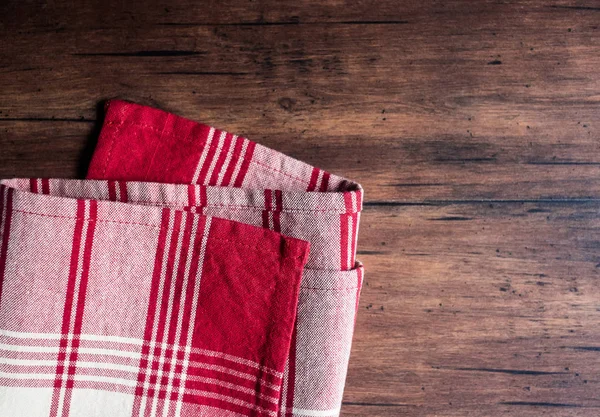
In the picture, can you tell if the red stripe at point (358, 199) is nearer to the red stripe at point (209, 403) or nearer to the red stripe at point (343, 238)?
the red stripe at point (343, 238)

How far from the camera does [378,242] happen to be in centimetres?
48

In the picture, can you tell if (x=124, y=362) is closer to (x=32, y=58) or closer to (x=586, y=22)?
(x=32, y=58)

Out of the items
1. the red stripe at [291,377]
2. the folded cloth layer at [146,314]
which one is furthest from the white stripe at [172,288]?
the red stripe at [291,377]

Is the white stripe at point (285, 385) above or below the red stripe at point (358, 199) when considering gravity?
below

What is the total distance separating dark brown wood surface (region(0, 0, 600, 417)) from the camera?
468 mm

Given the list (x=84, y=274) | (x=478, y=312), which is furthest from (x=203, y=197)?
(x=478, y=312)

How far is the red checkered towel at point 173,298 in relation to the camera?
0.42 m

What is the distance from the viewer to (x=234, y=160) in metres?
0.46

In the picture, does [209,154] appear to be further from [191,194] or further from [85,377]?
[85,377]

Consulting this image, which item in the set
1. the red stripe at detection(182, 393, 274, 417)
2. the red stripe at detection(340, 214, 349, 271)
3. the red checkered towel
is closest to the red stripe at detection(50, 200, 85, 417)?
the red checkered towel

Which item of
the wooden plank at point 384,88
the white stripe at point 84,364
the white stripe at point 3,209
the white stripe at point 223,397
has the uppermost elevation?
the wooden plank at point 384,88

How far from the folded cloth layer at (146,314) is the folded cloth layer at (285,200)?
0.06ft

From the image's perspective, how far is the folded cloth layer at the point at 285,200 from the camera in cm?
43

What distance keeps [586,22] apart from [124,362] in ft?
1.64
